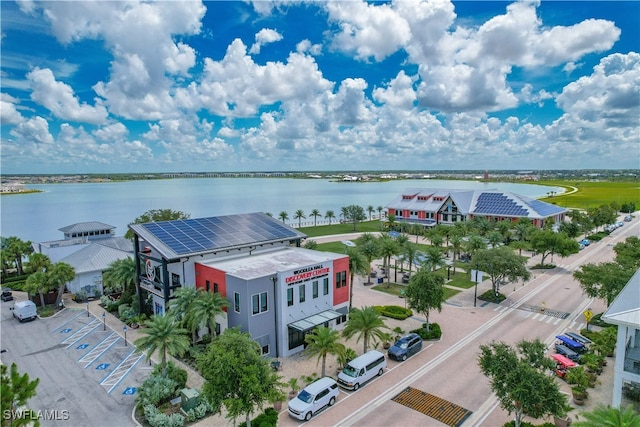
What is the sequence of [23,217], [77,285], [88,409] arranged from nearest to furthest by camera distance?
[88,409] → [77,285] → [23,217]

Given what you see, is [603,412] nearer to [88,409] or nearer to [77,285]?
[88,409]

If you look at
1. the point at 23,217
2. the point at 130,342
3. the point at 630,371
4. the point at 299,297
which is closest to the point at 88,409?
the point at 130,342

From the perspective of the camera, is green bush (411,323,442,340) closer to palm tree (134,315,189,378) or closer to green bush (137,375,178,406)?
palm tree (134,315,189,378)

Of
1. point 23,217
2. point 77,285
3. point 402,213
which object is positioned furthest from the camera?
point 23,217

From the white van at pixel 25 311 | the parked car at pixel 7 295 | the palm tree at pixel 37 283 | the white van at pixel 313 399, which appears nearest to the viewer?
the white van at pixel 313 399

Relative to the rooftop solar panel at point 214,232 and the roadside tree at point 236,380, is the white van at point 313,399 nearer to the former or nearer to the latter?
the roadside tree at point 236,380

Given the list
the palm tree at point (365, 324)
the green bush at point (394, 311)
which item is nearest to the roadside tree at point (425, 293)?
the green bush at point (394, 311)

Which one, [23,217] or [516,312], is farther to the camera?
[23,217]

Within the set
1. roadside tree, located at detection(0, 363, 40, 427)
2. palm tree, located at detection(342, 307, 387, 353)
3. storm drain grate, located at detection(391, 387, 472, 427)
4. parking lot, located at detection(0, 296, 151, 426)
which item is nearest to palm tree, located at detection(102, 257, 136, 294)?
parking lot, located at detection(0, 296, 151, 426)

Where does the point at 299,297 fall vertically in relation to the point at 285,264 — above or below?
below
